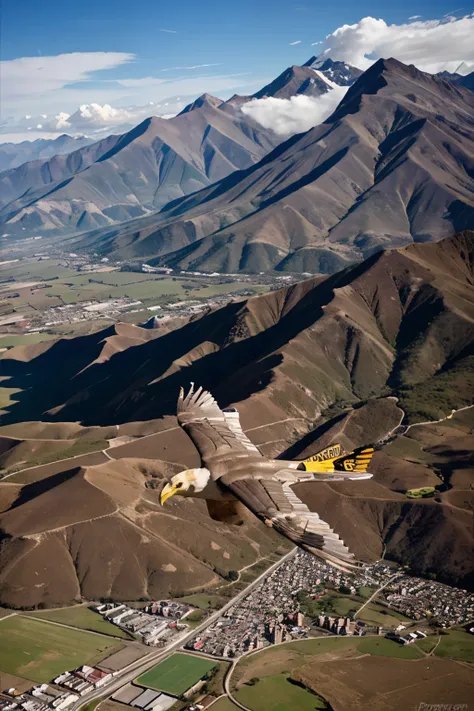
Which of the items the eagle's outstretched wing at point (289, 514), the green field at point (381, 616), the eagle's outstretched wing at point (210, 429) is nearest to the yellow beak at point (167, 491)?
the eagle's outstretched wing at point (289, 514)

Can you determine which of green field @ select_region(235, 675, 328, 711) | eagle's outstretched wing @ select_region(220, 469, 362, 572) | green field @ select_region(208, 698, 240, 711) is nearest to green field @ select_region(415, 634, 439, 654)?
green field @ select_region(235, 675, 328, 711)

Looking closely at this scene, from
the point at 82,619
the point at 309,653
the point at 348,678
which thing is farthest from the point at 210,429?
the point at 82,619

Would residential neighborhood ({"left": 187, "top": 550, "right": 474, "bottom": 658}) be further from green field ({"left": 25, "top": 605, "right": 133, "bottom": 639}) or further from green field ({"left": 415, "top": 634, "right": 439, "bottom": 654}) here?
green field ({"left": 25, "top": 605, "right": 133, "bottom": 639})

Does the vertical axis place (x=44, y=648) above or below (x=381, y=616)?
above

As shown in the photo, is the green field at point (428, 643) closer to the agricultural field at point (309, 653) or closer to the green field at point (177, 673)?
the agricultural field at point (309, 653)

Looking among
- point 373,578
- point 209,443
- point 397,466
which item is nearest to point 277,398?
point 397,466

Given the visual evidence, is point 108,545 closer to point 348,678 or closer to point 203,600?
point 203,600
